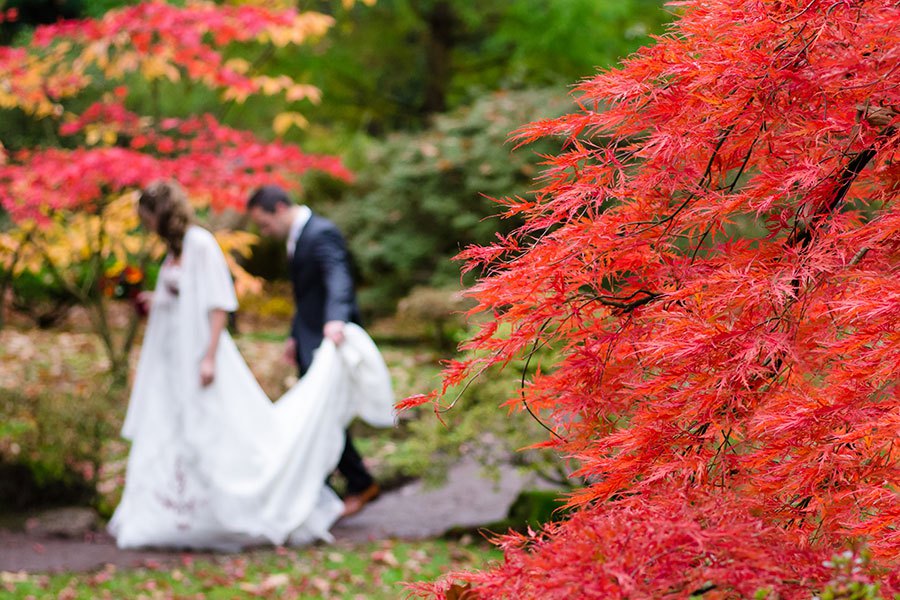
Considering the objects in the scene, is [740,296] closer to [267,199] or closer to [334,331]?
[334,331]

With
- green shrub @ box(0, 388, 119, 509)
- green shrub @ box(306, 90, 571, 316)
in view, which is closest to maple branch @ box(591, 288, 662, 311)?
green shrub @ box(0, 388, 119, 509)

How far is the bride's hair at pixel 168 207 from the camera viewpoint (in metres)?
5.24

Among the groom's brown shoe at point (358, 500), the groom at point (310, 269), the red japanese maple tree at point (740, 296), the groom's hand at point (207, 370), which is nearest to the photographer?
the red japanese maple tree at point (740, 296)


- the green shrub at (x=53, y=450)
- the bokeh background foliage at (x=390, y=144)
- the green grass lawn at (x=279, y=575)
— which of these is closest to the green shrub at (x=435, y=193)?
the bokeh background foliage at (x=390, y=144)

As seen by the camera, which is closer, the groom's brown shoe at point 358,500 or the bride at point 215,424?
the bride at point 215,424

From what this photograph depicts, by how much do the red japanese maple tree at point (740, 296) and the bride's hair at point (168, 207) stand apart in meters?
3.68

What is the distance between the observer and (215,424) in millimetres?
5559

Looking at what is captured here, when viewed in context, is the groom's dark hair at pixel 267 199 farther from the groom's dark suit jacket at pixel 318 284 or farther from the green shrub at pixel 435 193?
the green shrub at pixel 435 193

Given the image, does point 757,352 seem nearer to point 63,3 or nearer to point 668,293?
point 668,293

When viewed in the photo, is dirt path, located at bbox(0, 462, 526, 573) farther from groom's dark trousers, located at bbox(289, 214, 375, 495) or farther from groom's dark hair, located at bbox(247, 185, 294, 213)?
groom's dark hair, located at bbox(247, 185, 294, 213)

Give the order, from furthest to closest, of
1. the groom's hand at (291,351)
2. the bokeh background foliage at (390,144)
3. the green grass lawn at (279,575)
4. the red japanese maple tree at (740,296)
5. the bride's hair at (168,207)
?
the bokeh background foliage at (390,144)
the groom's hand at (291,351)
the bride's hair at (168,207)
the green grass lawn at (279,575)
the red japanese maple tree at (740,296)

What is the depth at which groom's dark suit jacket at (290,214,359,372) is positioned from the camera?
5.70 m

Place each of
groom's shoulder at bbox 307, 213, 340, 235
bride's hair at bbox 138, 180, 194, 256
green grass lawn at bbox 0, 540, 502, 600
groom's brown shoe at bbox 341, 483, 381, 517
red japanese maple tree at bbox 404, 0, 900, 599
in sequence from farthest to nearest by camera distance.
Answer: groom's brown shoe at bbox 341, 483, 381, 517 → groom's shoulder at bbox 307, 213, 340, 235 → bride's hair at bbox 138, 180, 194, 256 → green grass lawn at bbox 0, 540, 502, 600 → red japanese maple tree at bbox 404, 0, 900, 599

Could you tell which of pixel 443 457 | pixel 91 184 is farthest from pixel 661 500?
pixel 91 184
